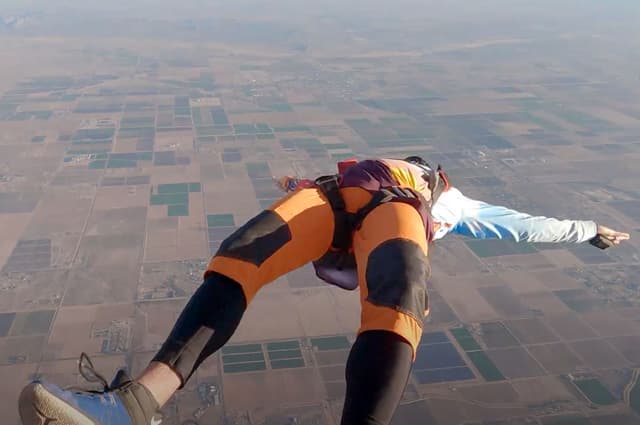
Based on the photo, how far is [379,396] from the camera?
10.2ft

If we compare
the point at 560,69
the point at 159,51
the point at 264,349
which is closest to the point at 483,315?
the point at 264,349

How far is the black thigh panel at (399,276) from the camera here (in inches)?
137

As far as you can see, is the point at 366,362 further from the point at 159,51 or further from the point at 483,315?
the point at 159,51

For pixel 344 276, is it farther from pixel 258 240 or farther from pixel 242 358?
pixel 242 358

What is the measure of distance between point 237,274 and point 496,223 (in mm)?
2848

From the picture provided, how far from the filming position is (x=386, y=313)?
3.43 meters

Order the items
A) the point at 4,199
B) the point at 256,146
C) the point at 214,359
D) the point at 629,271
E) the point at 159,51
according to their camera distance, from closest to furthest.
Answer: the point at 214,359, the point at 629,271, the point at 4,199, the point at 256,146, the point at 159,51

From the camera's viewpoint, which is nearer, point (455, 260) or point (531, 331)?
point (531, 331)

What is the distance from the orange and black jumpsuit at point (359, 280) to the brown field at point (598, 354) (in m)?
32.6

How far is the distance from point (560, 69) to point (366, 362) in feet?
484

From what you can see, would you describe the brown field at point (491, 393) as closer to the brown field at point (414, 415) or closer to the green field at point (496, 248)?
the brown field at point (414, 415)

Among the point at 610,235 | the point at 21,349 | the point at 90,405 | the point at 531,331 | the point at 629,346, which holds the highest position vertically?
the point at 90,405

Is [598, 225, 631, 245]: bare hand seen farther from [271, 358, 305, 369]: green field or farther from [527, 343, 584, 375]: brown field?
[527, 343, 584, 375]: brown field

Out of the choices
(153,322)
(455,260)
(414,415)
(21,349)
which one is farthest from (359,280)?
(455,260)
